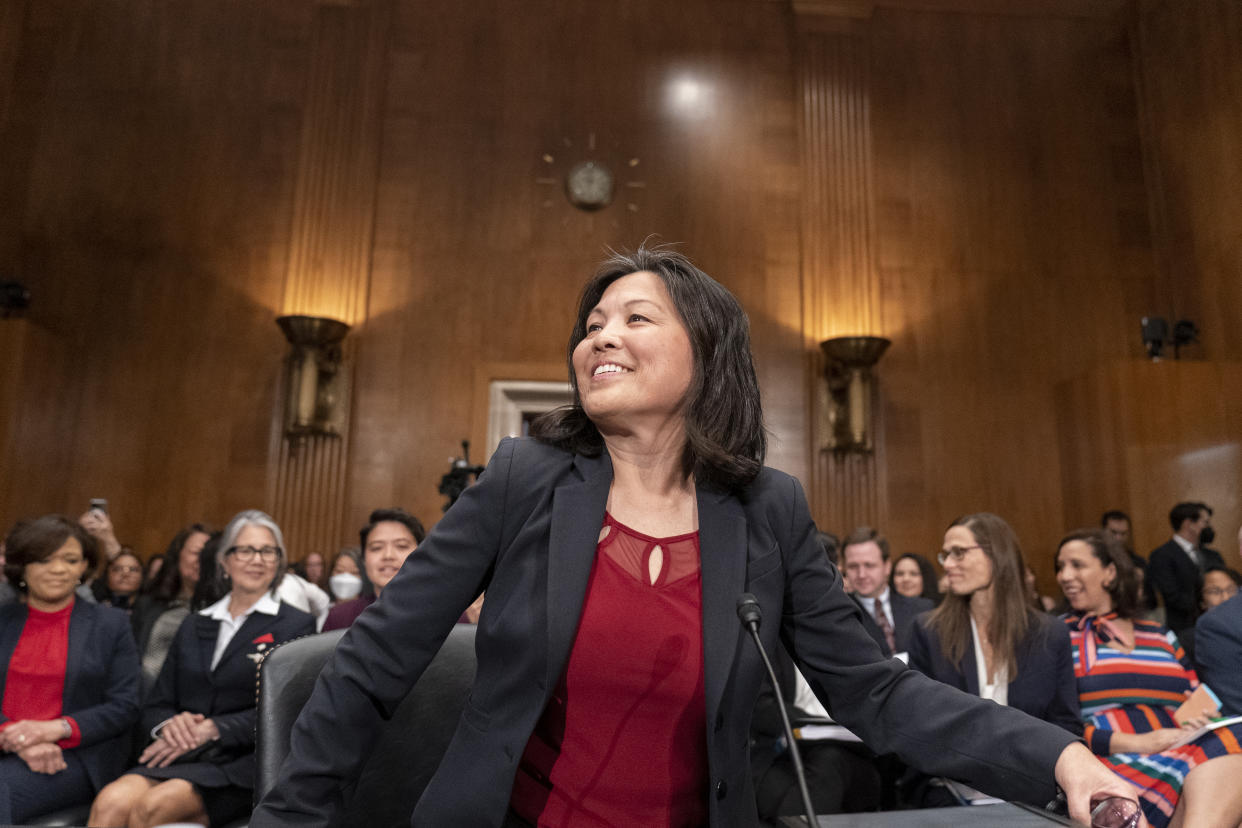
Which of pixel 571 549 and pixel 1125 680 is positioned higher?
pixel 571 549

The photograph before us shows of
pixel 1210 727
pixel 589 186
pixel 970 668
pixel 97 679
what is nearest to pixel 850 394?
pixel 589 186

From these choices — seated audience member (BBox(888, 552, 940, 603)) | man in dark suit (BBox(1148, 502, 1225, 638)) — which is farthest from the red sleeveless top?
man in dark suit (BBox(1148, 502, 1225, 638))

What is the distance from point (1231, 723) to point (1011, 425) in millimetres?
6090

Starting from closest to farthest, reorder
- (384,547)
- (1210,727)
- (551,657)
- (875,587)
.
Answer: (551,657) < (1210,727) < (384,547) < (875,587)

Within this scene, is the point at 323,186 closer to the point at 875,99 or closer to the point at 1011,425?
the point at 875,99

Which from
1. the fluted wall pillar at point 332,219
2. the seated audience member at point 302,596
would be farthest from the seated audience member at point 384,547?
the fluted wall pillar at point 332,219

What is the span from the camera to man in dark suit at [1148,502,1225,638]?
5824mm

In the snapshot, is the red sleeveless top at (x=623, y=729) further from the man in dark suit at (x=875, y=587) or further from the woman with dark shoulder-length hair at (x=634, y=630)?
the man in dark suit at (x=875, y=587)

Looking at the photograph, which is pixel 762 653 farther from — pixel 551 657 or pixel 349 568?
pixel 349 568

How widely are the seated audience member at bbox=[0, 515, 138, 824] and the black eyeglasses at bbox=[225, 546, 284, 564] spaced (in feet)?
1.40

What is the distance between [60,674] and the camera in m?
3.10

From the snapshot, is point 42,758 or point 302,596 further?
point 302,596

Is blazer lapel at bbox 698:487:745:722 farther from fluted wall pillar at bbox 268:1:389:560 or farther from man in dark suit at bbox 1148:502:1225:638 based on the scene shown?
fluted wall pillar at bbox 268:1:389:560

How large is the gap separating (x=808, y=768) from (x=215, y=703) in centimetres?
207
